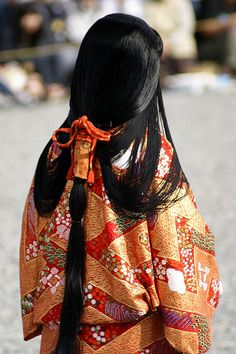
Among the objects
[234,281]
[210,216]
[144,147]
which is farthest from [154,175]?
[210,216]

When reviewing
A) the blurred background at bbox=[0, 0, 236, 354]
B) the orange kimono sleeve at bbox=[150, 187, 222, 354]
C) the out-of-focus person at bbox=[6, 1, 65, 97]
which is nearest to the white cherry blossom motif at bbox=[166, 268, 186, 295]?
the orange kimono sleeve at bbox=[150, 187, 222, 354]

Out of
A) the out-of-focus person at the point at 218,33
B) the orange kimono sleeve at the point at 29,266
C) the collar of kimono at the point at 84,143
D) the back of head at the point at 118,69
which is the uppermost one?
the back of head at the point at 118,69

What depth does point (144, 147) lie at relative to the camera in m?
2.41

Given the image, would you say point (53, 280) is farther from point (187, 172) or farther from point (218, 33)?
point (218, 33)

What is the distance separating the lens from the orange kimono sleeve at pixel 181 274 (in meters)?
2.38

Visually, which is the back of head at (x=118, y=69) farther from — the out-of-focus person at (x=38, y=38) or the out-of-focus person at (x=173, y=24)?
the out-of-focus person at (x=173, y=24)

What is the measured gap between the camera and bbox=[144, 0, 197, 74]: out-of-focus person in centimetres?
1204

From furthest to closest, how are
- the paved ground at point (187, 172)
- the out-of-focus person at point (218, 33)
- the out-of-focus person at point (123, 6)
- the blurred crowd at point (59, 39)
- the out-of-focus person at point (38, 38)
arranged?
the out-of-focus person at point (218, 33) → the out-of-focus person at point (123, 6) → the out-of-focus person at point (38, 38) → the blurred crowd at point (59, 39) → the paved ground at point (187, 172)

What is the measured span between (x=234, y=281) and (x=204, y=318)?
89.8 inches

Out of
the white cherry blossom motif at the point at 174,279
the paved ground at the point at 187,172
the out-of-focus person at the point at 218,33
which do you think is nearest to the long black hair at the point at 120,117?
the white cherry blossom motif at the point at 174,279

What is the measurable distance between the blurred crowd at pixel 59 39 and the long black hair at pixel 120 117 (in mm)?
8179

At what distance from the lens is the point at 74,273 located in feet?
7.95

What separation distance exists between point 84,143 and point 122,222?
23cm

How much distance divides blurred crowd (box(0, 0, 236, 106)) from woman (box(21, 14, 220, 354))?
8.17 m
